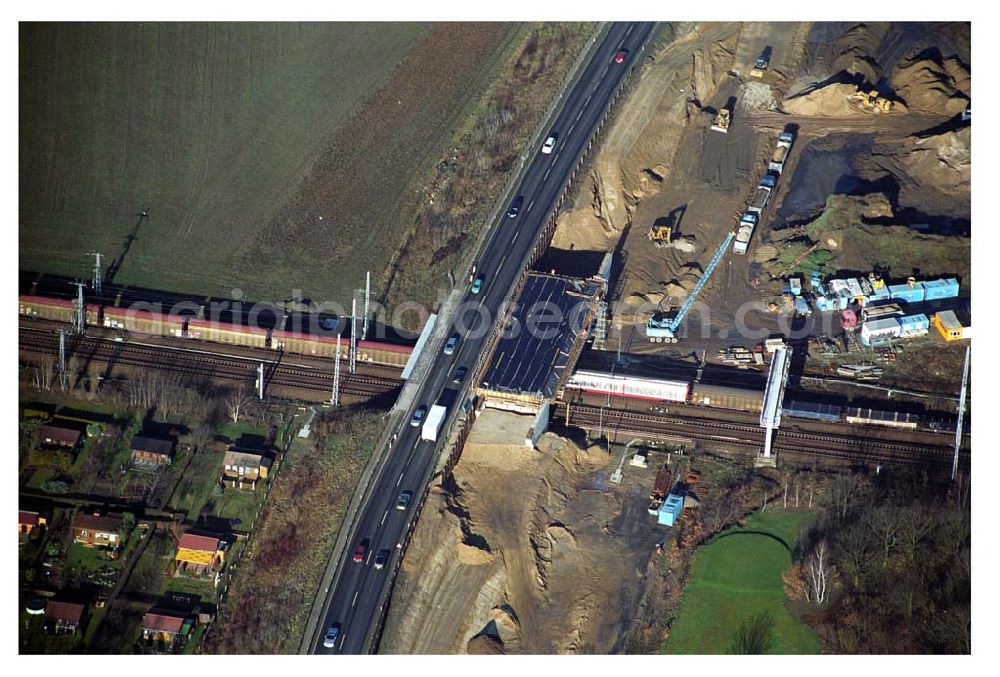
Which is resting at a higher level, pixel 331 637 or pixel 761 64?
pixel 761 64

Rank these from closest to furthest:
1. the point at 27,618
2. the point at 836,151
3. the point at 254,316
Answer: the point at 27,618, the point at 254,316, the point at 836,151

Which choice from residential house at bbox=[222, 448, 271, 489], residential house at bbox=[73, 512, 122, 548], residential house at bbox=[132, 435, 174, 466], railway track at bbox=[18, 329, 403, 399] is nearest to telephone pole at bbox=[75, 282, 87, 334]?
railway track at bbox=[18, 329, 403, 399]

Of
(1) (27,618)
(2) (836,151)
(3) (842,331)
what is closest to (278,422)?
(1) (27,618)

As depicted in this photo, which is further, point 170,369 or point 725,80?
point 725,80

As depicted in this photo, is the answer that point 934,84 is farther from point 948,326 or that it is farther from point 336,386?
point 336,386

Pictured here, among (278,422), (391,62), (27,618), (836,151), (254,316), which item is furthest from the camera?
(391,62)

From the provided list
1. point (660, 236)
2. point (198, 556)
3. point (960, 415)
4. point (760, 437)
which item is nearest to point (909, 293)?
point (960, 415)

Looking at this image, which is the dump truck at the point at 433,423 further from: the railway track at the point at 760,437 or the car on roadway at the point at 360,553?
the car on roadway at the point at 360,553

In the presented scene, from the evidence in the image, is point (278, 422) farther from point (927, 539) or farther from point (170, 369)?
point (927, 539)
